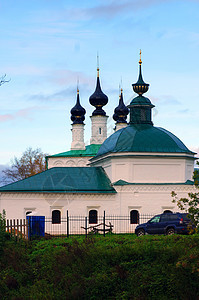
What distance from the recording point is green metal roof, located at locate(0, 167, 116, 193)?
3928 cm

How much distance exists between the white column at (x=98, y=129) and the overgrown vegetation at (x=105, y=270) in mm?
47240

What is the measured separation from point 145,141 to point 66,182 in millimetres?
6423

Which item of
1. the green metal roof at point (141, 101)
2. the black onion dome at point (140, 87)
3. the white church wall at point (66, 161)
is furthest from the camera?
the white church wall at point (66, 161)

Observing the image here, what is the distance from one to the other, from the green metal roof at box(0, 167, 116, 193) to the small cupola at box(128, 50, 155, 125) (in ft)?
17.5

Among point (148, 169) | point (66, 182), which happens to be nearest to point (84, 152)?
point (66, 182)

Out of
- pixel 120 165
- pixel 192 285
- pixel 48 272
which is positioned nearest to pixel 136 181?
pixel 120 165

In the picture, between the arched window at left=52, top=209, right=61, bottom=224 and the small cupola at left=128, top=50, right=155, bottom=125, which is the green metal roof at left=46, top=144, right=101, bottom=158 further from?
the arched window at left=52, top=209, right=61, bottom=224

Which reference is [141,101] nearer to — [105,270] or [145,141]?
[145,141]

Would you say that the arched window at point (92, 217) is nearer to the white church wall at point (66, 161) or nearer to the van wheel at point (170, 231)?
the van wheel at point (170, 231)

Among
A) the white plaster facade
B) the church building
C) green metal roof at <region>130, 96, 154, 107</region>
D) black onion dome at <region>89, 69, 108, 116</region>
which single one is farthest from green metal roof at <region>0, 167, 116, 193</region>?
black onion dome at <region>89, 69, 108, 116</region>

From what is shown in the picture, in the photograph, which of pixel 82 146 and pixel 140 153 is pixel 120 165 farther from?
pixel 82 146

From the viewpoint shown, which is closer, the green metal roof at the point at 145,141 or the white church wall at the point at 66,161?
the green metal roof at the point at 145,141

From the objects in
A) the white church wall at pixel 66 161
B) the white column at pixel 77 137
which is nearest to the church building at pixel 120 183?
the white church wall at pixel 66 161

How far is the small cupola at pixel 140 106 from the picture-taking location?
44.3 metres
